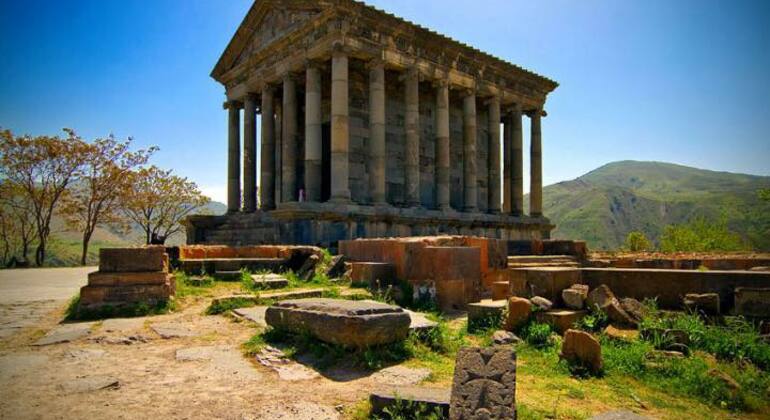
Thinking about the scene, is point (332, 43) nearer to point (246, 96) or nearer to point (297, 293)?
point (246, 96)

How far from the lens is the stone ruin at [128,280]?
24.6 ft

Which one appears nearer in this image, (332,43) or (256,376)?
(256,376)

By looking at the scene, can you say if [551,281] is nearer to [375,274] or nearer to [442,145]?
[375,274]

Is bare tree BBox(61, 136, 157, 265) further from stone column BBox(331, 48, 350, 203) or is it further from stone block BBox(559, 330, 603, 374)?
stone block BBox(559, 330, 603, 374)

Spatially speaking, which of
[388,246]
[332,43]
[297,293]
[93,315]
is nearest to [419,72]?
[332,43]

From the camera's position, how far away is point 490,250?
927 cm

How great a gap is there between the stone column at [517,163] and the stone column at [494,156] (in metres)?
1.58

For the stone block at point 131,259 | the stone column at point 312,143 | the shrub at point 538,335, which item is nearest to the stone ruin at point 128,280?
the stone block at point 131,259

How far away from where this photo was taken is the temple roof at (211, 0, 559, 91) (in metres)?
17.6

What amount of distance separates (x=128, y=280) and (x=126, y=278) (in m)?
0.04

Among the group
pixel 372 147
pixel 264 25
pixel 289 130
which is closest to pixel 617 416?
pixel 372 147

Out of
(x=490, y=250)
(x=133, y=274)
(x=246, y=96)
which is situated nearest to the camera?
(x=133, y=274)

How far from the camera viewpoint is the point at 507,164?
1065 inches

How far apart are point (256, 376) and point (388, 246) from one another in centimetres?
538
